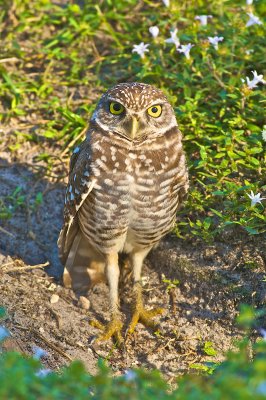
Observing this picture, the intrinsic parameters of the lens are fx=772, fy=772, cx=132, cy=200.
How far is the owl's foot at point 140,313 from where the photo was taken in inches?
197

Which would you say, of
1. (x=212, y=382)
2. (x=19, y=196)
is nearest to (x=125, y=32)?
(x=19, y=196)

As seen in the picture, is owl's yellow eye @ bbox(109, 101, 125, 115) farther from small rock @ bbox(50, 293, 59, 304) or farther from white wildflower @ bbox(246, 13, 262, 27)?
white wildflower @ bbox(246, 13, 262, 27)

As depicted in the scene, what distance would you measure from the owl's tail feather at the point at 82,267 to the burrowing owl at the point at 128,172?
0.44 m

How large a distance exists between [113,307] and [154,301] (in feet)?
1.04

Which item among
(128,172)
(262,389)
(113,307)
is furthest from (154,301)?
(262,389)

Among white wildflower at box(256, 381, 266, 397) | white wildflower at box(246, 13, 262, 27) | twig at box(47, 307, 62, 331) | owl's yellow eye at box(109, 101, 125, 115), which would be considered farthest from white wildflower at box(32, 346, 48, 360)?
white wildflower at box(246, 13, 262, 27)

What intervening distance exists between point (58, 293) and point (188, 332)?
97cm

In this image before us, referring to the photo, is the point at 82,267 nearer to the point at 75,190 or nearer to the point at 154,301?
the point at 154,301

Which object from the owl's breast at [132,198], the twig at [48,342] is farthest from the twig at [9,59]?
the twig at [48,342]

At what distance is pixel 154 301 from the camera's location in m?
5.27

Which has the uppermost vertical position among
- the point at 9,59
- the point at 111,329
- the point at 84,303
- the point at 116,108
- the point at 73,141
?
the point at 116,108

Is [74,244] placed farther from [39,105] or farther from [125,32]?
[125,32]

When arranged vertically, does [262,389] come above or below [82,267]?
above

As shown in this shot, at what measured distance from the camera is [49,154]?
6.03m
